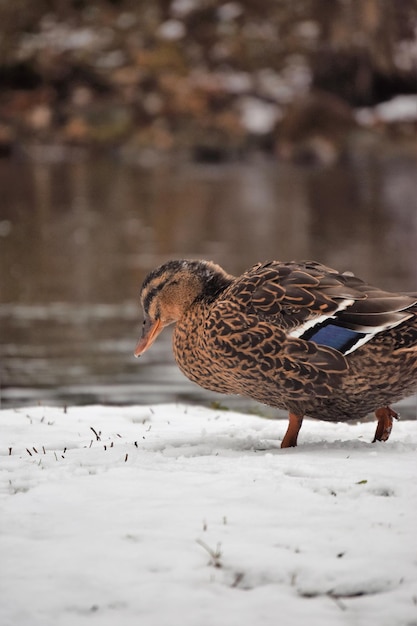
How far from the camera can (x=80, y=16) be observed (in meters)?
46.3

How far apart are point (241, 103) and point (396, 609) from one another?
34945 millimetres

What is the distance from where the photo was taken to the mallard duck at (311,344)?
14.9 feet

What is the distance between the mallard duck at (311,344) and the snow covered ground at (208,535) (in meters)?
0.23

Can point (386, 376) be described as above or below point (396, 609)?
above

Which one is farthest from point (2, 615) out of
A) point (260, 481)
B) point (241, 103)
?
point (241, 103)

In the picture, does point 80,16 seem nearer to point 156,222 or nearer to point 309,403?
point 156,222

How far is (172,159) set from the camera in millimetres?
33188

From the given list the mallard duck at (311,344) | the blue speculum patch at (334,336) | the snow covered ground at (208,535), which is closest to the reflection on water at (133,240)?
the mallard duck at (311,344)

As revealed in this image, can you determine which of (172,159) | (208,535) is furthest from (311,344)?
(172,159)

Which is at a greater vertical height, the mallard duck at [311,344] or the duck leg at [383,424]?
the mallard duck at [311,344]

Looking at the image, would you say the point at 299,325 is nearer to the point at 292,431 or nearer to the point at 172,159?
the point at 292,431

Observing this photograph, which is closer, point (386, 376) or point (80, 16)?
point (386, 376)

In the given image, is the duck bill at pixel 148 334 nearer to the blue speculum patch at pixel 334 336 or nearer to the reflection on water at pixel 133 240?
the blue speculum patch at pixel 334 336

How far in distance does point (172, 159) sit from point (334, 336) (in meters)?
29.1
